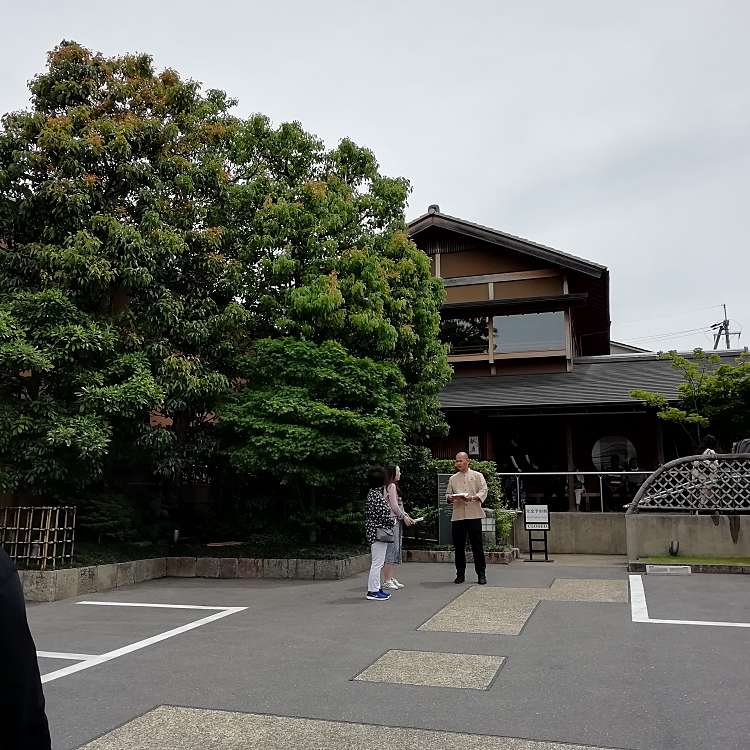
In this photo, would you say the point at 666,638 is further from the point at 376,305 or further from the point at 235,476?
the point at 235,476

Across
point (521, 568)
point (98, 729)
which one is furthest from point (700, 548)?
point (98, 729)

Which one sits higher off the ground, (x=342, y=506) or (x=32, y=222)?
(x=32, y=222)

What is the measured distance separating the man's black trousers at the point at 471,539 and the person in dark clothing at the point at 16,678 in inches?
310

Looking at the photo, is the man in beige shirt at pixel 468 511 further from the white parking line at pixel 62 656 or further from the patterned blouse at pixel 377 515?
the white parking line at pixel 62 656

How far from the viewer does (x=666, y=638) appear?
5.93 meters

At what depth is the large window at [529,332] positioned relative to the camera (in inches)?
772

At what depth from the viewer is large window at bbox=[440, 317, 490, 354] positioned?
790 inches

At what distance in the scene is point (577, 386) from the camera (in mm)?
18172

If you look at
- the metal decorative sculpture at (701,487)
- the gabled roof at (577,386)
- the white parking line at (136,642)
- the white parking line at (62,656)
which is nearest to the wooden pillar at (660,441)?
the gabled roof at (577,386)

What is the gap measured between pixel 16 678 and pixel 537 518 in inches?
479

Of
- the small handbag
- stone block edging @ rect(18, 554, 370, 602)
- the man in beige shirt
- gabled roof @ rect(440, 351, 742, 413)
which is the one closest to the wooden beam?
Result: gabled roof @ rect(440, 351, 742, 413)

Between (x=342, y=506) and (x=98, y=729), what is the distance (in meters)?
8.11

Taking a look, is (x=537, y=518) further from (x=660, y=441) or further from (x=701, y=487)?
(x=660, y=441)

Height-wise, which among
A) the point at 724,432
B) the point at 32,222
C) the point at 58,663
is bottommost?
the point at 58,663
